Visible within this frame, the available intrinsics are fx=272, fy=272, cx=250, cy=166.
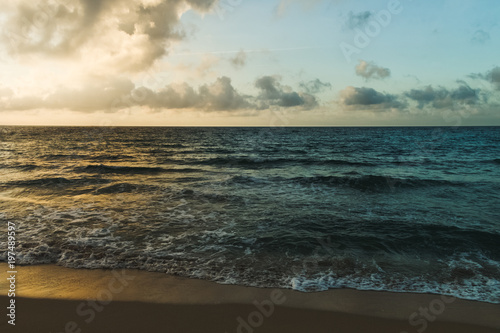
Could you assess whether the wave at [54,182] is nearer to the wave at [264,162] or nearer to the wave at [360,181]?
the wave at [360,181]

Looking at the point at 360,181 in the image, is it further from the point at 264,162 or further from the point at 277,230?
the point at 264,162

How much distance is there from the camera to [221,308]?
17.8 ft

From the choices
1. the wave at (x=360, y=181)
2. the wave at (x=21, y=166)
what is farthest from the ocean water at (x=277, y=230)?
the wave at (x=21, y=166)

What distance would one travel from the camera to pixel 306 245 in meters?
8.62

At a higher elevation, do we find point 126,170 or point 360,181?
Result: point 126,170

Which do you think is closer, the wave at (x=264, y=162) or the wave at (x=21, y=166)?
the wave at (x=21, y=166)

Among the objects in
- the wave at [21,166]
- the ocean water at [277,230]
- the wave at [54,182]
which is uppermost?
the wave at [21,166]

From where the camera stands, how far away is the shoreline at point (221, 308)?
16.2 ft

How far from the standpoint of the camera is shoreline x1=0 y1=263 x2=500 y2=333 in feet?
16.2

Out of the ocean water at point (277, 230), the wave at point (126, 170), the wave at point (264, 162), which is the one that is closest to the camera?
the ocean water at point (277, 230)

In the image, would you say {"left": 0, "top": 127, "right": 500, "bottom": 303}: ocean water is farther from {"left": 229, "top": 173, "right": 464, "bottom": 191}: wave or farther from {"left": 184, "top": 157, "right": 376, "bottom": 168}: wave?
{"left": 184, "top": 157, "right": 376, "bottom": 168}: wave

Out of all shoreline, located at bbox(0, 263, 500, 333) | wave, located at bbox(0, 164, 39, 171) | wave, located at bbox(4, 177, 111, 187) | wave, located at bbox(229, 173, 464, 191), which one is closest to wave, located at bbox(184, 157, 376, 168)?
wave, located at bbox(229, 173, 464, 191)

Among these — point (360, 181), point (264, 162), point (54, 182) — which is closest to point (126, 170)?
point (54, 182)

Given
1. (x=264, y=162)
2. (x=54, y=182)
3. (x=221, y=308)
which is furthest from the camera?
(x=264, y=162)
